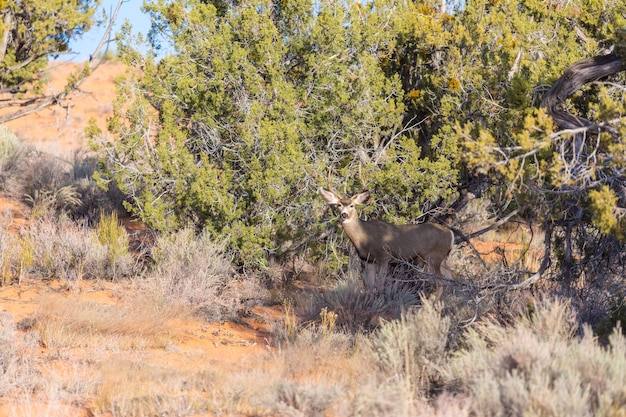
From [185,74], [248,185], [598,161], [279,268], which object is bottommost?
[279,268]

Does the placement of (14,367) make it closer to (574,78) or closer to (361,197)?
(361,197)

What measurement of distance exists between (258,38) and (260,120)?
1.25 metres

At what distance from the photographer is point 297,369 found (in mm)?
6953

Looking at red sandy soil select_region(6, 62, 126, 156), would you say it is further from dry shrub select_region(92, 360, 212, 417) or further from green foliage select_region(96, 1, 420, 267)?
dry shrub select_region(92, 360, 212, 417)

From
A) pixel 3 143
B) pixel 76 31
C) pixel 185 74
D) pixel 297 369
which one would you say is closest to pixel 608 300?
pixel 297 369

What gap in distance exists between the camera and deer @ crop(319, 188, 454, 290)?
1005 cm

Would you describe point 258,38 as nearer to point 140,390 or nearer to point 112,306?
point 112,306

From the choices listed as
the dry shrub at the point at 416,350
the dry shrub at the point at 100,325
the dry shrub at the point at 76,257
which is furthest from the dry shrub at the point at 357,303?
the dry shrub at the point at 76,257

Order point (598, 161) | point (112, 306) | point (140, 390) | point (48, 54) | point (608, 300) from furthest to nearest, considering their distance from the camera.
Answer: point (48, 54)
point (112, 306)
point (608, 300)
point (598, 161)
point (140, 390)

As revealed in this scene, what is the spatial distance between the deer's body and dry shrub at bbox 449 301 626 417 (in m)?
4.12

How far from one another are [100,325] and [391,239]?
3.94 metres

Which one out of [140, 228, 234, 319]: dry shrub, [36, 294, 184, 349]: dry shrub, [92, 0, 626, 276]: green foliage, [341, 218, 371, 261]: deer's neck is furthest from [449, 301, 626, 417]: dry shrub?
[92, 0, 626, 276]: green foliage

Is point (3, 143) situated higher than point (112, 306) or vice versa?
point (3, 143)

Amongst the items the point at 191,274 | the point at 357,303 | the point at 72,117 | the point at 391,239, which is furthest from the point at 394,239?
the point at 72,117
